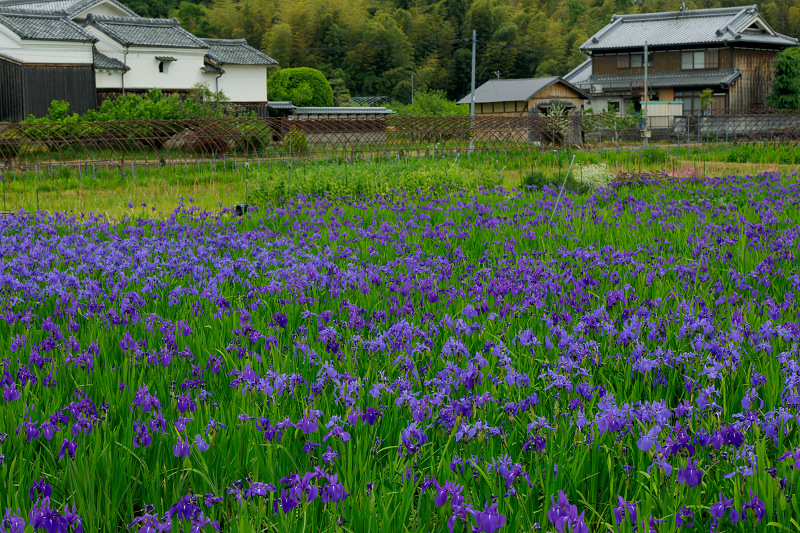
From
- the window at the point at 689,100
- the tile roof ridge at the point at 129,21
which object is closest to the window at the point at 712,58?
the window at the point at 689,100

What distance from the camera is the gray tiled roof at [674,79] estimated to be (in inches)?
1496

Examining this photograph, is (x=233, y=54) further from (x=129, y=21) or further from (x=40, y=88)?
(x=40, y=88)

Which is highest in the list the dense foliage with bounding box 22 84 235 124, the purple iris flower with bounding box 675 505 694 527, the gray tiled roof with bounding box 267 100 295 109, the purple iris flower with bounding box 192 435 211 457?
the gray tiled roof with bounding box 267 100 295 109

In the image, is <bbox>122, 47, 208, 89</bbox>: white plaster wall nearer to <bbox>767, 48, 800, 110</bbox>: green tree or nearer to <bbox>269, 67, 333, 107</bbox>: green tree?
<bbox>269, 67, 333, 107</bbox>: green tree

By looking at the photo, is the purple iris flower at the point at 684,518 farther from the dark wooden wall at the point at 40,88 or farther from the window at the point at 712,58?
the window at the point at 712,58

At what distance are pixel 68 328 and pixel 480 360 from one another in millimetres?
1865

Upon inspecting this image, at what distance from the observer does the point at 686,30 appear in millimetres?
40125

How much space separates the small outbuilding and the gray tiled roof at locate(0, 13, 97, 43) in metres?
22.7

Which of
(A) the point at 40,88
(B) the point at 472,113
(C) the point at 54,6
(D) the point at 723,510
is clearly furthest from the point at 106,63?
(D) the point at 723,510

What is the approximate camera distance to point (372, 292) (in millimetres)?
3984

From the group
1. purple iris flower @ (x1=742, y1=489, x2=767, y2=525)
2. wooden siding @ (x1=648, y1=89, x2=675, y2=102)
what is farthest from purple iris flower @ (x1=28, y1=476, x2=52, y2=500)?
wooden siding @ (x1=648, y1=89, x2=675, y2=102)

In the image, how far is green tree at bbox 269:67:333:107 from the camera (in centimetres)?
4203

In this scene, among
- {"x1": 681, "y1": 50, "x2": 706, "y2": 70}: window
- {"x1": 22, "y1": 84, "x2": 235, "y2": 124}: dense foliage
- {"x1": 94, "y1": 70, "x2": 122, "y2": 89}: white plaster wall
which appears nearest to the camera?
{"x1": 22, "y1": 84, "x2": 235, "y2": 124}: dense foliage

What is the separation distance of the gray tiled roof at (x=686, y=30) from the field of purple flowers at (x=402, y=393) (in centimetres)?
3813
